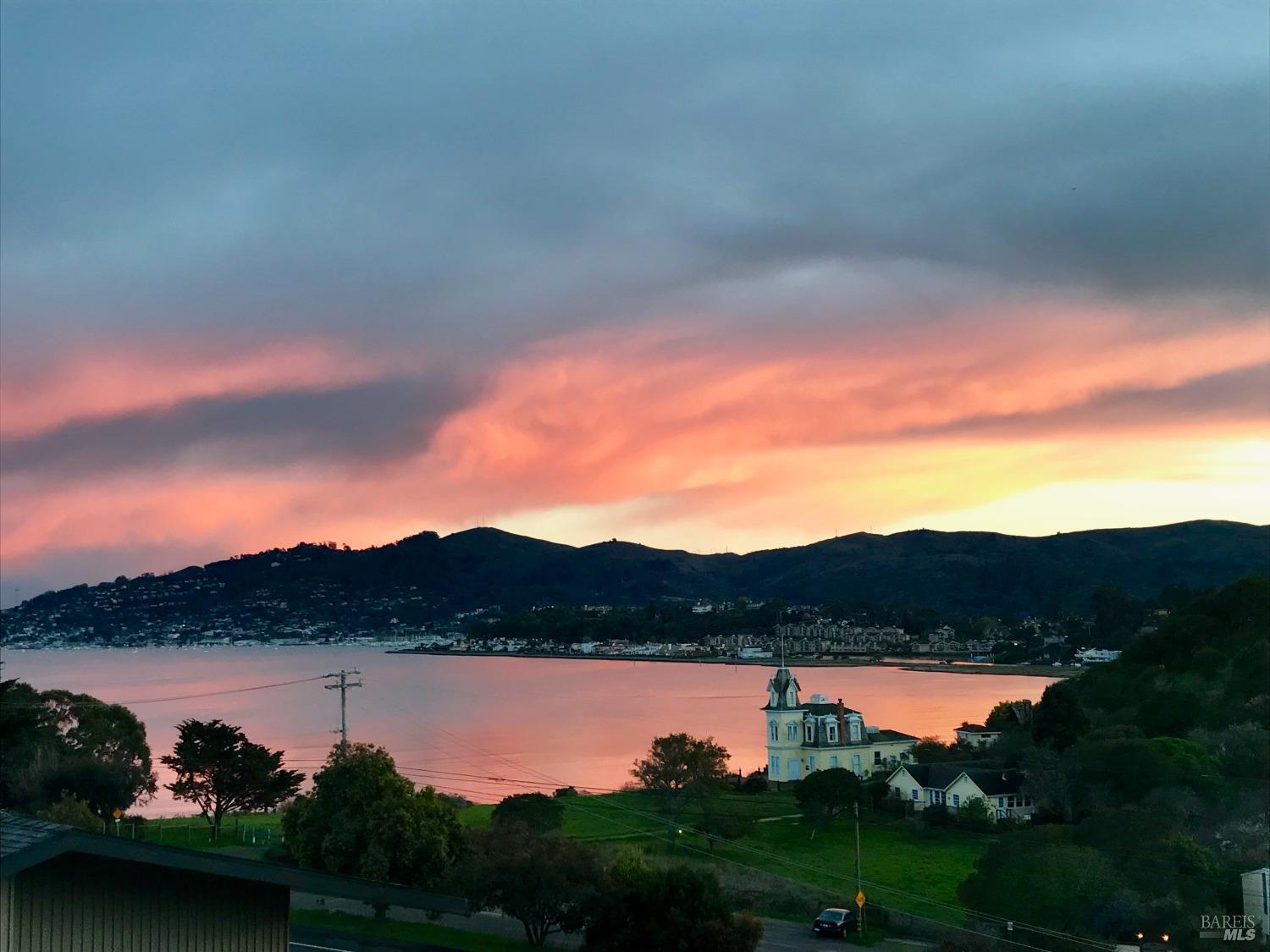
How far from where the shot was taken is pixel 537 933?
16453 millimetres

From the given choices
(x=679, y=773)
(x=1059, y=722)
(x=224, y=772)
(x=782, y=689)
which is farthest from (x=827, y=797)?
(x=224, y=772)

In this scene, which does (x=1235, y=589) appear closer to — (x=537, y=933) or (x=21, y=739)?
(x=537, y=933)

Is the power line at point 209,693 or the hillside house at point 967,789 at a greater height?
the hillside house at point 967,789

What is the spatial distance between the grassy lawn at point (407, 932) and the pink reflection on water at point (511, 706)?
2236cm

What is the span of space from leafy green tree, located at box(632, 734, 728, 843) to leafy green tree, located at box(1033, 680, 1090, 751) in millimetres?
10273

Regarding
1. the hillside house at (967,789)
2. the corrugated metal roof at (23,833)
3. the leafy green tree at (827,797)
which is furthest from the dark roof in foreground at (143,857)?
the hillside house at (967,789)

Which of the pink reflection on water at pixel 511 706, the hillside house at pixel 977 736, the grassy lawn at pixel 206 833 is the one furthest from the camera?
the pink reflection on water at pixel 511 706

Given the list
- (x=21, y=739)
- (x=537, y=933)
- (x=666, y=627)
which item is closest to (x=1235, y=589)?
(x=537, y=933)

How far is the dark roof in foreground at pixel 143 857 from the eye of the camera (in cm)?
568

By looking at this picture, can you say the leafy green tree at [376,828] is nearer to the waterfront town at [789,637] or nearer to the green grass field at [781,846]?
the green grass field at [781,846]

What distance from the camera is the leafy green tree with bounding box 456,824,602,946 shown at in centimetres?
1541

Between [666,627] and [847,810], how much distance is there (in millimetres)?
135566

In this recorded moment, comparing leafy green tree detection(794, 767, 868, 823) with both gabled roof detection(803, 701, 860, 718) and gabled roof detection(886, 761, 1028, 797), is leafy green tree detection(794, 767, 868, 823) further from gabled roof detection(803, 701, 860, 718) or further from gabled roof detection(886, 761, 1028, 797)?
gabled roof detection(803, 701, 860, 718)

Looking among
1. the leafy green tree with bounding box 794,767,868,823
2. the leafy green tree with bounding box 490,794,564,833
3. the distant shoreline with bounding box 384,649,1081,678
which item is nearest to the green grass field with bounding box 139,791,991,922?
the leafy green tree with bounding box 794,767,868,823
